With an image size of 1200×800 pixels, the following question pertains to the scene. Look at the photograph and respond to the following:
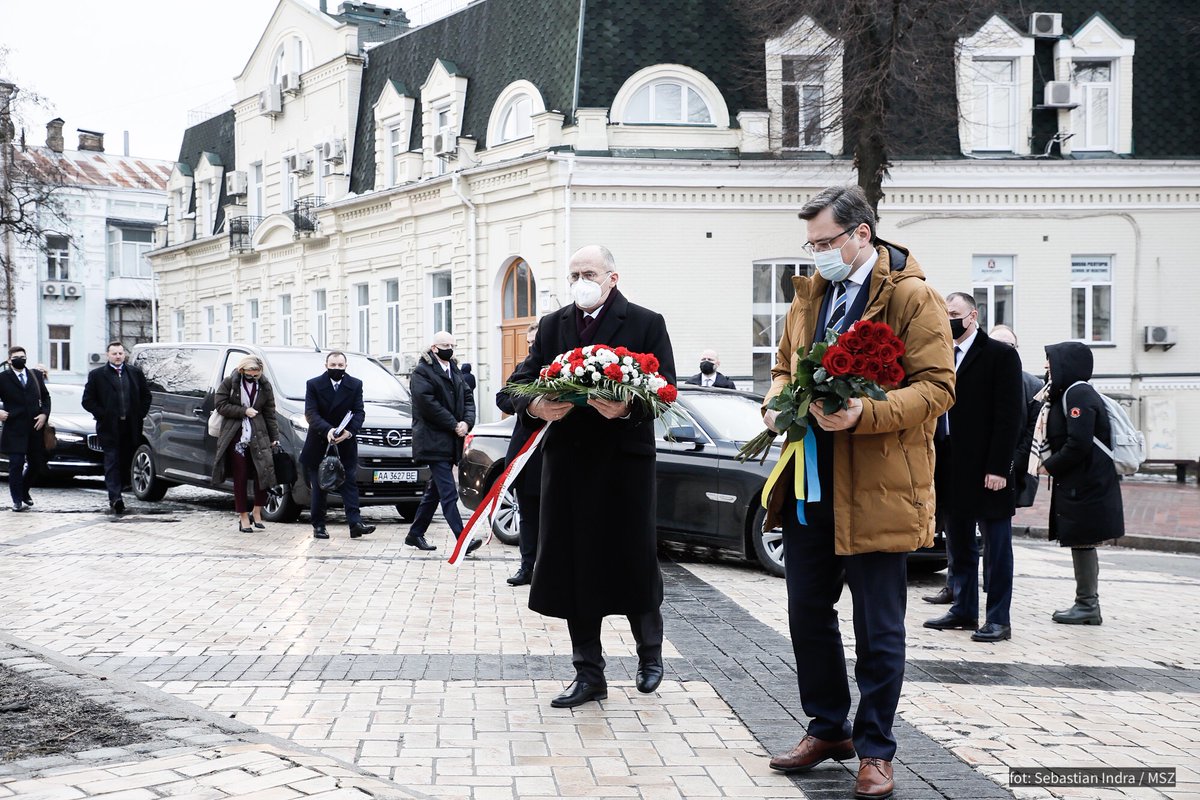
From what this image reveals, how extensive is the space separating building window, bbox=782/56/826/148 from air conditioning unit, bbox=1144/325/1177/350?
758cm

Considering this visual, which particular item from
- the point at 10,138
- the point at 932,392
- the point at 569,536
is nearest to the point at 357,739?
the point at 569,536

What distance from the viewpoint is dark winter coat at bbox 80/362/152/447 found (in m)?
14.9

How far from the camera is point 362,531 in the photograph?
1305 cm

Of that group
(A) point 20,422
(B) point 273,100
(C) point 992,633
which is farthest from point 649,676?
(B) point 273,100

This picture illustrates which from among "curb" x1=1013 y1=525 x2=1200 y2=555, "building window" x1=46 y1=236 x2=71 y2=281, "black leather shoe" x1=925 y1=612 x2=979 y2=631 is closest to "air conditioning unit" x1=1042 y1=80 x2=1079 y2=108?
"curb" x1=1013 y1=525 x2=1200 y2=555

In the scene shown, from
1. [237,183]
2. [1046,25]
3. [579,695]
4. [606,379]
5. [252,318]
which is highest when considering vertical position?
[1046,25]

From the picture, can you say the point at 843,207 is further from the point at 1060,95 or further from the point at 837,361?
the point at 1060,95

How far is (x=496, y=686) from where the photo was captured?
6.12 m

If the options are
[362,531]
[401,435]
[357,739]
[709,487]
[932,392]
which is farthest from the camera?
[401,435]

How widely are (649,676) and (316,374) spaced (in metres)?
10.0

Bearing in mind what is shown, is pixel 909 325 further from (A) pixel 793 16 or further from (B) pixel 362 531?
(A) pixel 793 16

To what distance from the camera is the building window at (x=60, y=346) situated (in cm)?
5216

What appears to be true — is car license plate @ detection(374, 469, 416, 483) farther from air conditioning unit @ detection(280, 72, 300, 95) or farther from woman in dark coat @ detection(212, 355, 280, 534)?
air conditioning unit @ detection(280, 72, 300, 95)

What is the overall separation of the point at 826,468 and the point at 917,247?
20777 mm
